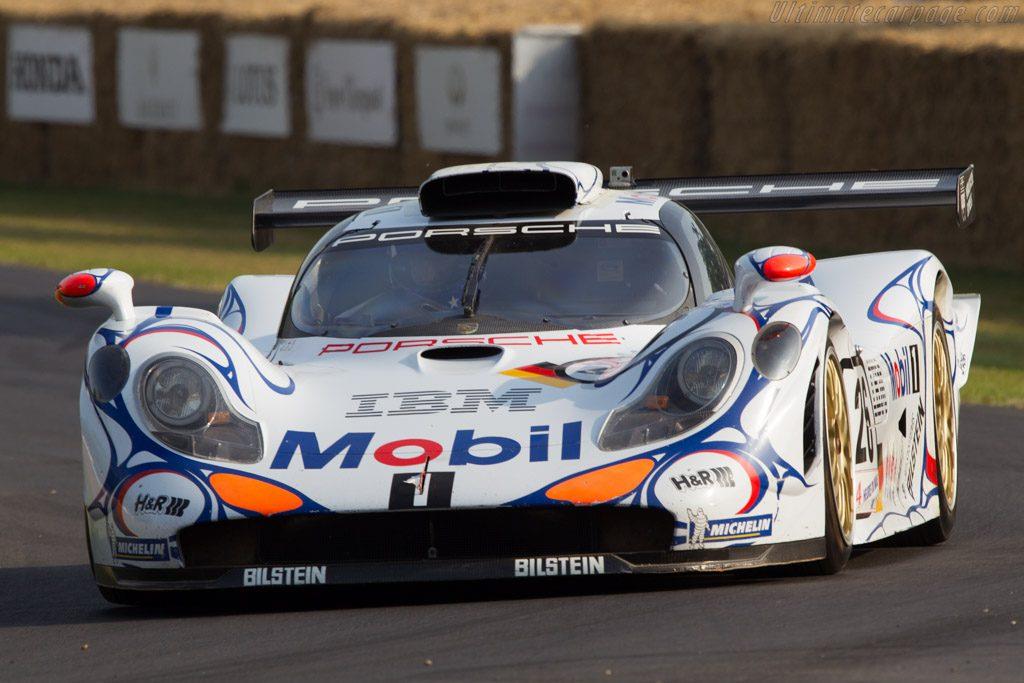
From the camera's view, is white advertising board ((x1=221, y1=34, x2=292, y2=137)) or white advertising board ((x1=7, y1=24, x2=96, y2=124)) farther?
white advertising board ((x1=7, y1=24, x2=96, y2=124))

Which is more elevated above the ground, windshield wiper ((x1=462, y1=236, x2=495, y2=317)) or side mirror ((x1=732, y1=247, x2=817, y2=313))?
side mirror ((x1=732, y1=247, x2=817, y2=313))

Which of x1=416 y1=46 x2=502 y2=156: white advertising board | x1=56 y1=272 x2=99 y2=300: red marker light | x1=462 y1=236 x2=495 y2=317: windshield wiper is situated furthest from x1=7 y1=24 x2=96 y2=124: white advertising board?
x1=56 y1=272 x2=99 y2=300: red marker light

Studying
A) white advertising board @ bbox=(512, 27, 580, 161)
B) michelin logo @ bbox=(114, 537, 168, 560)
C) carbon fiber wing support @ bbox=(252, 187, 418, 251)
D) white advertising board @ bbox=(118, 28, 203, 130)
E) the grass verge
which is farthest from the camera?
white advertising board @ bbox=(118, 28, 203, 130)

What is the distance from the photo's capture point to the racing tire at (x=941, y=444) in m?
6.98

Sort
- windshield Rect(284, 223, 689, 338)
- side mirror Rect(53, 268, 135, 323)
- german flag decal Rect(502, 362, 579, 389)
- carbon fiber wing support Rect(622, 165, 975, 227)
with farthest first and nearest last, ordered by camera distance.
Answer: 1. carbon fiber wing support Rect(622, 165, 975, 227)
2. windshield Rect(284, 223, 689, 338)
3. side mirror Rect(53, 268, 135, 323)
4. german flag decal Rect(502, 362, 579, 389)

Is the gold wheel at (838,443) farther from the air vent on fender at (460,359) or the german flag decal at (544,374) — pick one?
the air vent on fender at (460,359)

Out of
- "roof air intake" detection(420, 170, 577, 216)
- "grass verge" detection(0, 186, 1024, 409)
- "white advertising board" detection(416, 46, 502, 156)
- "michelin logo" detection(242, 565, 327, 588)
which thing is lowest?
"grass verge" detection(0, 186, 1024, 409)

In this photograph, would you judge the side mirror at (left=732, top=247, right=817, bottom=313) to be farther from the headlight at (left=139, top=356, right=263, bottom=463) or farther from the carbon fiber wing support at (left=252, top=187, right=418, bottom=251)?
the carbon fiber wing support at (left=252, top=187, right=418, bottom=251)

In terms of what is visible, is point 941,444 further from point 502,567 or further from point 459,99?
point 459,99

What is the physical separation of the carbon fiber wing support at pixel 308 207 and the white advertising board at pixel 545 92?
14669mm

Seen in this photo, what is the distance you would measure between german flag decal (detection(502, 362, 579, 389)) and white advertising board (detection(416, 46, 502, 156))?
56.7 ft

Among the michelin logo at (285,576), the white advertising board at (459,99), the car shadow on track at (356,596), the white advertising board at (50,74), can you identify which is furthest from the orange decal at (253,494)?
the white advertising board at (50,74)

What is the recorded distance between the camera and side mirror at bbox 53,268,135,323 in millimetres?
6309

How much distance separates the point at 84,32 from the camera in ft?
95.2
